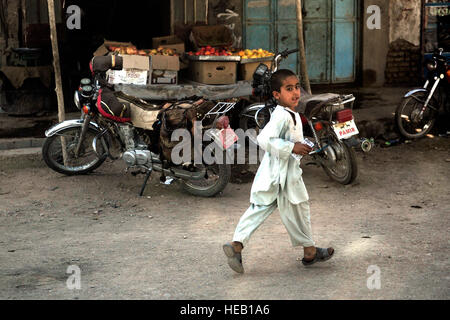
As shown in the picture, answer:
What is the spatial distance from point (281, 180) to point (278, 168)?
0.09 metres

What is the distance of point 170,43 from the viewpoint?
10.6 m

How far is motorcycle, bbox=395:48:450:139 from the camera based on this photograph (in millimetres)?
9336

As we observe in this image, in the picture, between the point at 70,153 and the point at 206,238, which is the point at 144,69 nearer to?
the point at 70,153

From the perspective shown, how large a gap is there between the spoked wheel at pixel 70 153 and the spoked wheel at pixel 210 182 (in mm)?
1161

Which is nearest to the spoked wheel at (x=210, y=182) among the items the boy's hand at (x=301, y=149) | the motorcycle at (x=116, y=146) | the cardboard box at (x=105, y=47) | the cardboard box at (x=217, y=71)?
the motorcycle at (x=116, y=146)

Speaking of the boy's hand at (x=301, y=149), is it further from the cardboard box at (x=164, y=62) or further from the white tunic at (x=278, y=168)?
the cardboard box at (x=164, y=62)

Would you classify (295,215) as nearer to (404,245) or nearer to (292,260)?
(292,260)

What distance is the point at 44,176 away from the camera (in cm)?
786

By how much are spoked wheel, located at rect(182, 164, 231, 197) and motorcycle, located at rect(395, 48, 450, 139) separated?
10.8ft

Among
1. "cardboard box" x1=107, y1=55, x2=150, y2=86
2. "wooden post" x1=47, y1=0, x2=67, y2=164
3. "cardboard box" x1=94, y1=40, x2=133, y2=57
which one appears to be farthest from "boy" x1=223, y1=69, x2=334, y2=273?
"cardboard box" x1=94, y1=40, x2=133, y2=57

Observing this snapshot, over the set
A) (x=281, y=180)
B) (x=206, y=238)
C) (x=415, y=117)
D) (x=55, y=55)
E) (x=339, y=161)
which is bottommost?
(x=206, y=238)

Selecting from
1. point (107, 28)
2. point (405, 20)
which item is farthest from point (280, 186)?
point (107, 28)

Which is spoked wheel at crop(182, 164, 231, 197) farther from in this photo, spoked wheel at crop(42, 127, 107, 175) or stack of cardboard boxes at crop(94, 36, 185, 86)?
stack of cardboard boxes at crop(94, 36, 185, 86)

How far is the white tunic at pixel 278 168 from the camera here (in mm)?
4676
